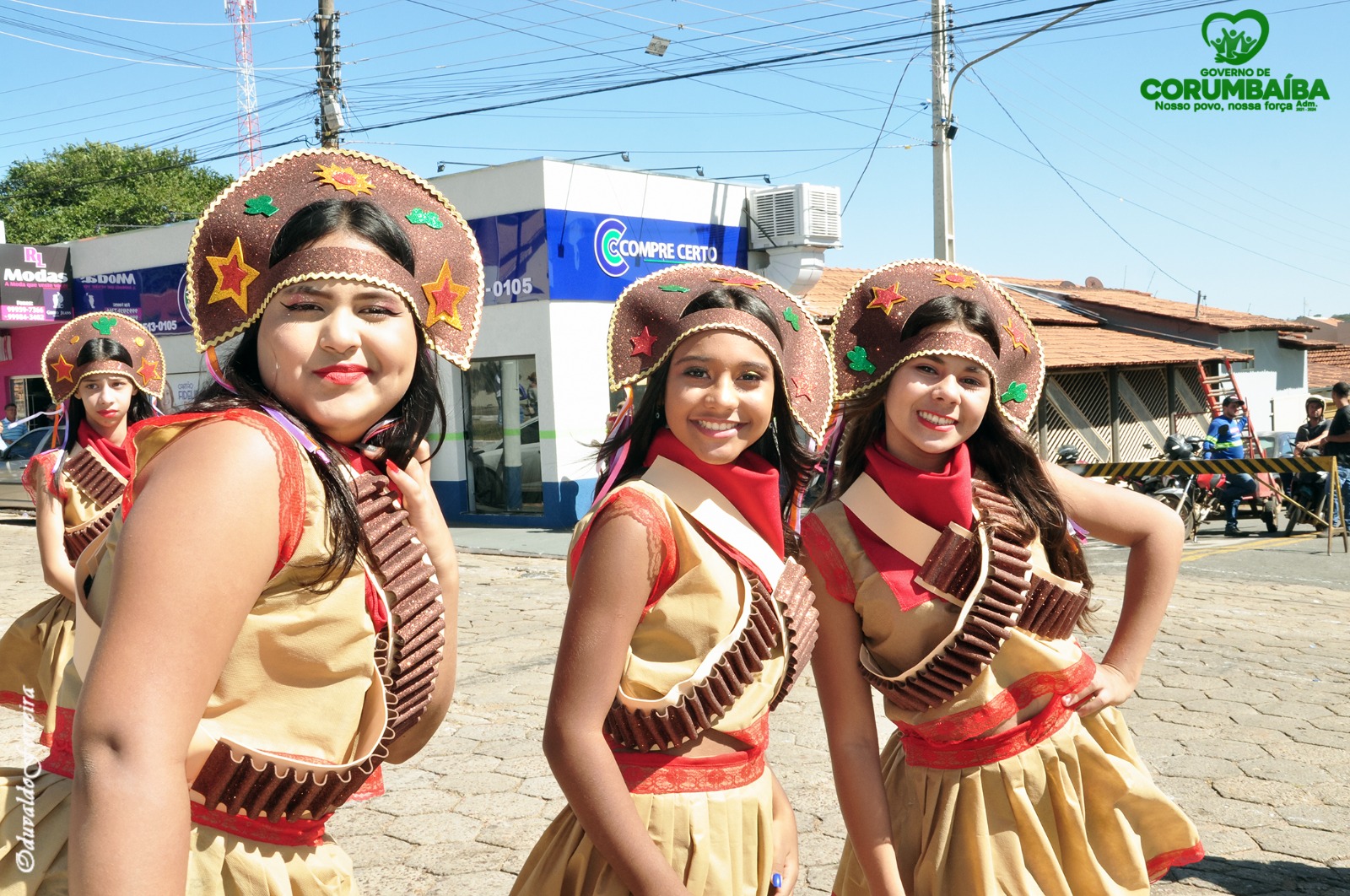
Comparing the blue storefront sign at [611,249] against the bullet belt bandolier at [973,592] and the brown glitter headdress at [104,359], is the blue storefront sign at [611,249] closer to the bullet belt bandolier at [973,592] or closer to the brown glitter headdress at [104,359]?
the brown glitter headdress at [104,359]

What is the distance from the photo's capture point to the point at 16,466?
64.3 feet

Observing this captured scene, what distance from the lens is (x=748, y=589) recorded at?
221cm

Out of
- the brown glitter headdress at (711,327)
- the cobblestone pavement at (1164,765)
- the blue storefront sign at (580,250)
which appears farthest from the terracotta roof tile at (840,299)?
the brown glitter headdress at (711,327)

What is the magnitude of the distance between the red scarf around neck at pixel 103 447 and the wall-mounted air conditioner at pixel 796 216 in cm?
1368

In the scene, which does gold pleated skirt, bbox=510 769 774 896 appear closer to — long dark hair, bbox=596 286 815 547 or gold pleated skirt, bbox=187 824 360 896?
gold pleated skirt, bbox=187 824 360 896

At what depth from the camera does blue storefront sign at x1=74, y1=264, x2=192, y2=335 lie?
20.6m

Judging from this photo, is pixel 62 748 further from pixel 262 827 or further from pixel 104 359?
pixel 104 359

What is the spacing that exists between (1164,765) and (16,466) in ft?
64.7

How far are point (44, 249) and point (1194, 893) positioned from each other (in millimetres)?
23949

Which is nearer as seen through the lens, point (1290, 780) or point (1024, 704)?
point (1024, 704)

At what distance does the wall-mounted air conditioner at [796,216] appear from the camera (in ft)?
57.6

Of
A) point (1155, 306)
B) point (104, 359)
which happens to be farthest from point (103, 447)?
point (1155, 306)

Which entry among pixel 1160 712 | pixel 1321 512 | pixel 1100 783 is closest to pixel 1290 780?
pixel 1160 712

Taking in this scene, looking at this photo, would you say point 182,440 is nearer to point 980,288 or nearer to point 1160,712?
point 980,288
